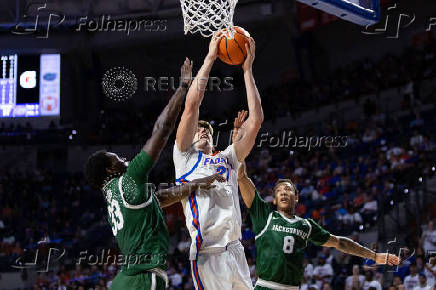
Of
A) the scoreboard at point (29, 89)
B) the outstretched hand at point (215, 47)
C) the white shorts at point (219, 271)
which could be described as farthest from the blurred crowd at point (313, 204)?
the outstretched hand at point (215, 47)

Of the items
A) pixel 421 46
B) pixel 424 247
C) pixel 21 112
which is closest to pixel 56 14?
pixel 21 112

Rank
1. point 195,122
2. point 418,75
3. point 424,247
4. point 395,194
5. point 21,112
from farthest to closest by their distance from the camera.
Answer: point 21,112 → point 418,75 → point 395,194 → point 424,247 → point 195,122

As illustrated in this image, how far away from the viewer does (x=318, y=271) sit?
1120 centimetres

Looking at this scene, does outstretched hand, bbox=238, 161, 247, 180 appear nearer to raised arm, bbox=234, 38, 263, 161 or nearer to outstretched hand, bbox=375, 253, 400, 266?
raised arm, bbox=234, 38, 263, 161

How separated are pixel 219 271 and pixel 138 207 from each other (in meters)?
0.99

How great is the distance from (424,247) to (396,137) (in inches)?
194

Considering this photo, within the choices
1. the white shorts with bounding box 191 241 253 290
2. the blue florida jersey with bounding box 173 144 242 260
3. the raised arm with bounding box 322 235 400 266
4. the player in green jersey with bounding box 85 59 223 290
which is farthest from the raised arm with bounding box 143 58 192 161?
the raised arm with bounding box 322 235 400 266

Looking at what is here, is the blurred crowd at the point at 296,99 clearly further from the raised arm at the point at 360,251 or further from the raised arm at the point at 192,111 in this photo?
the raised arm at the point at 192,111

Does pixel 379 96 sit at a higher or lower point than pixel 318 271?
higher

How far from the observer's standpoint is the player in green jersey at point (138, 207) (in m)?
4.11

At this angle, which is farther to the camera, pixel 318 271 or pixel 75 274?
pixel 75 274

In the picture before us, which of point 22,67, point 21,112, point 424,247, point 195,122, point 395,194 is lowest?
point 424,247

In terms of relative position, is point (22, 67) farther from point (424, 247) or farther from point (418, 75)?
point (424, 247)

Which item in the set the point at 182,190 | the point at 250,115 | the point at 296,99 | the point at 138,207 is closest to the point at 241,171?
the point at 250,115
